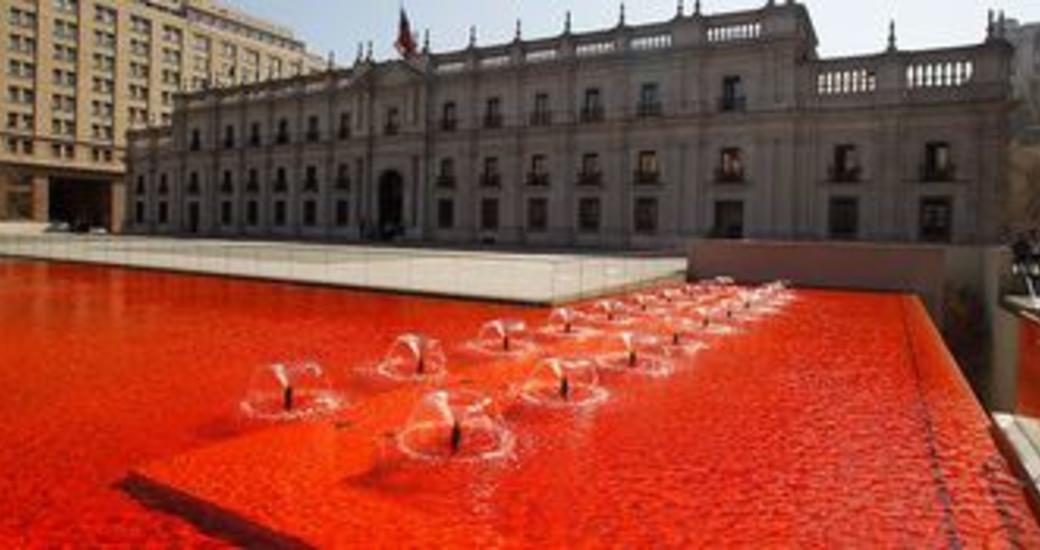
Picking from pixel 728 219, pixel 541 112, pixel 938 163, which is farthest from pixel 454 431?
pixel 541 112

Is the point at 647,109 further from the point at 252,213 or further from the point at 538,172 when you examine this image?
→ the point at 252,213

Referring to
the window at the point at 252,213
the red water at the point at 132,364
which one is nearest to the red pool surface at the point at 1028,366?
the red water at the point at 132,364

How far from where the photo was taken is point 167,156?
7238 cm

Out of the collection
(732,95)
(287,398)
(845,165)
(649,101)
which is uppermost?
(649,101)

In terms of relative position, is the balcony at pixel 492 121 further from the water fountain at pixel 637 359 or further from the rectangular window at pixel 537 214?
the water fountain at pixel 637 359

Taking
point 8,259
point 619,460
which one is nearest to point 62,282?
point 8,259

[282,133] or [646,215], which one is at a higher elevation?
[282,133]

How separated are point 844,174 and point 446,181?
24693 millimetres

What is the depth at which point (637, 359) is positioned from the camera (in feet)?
41.7

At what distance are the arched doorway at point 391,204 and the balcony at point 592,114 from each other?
1460 centimetres

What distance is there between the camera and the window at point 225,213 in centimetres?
6681

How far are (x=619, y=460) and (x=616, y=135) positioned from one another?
40261 mm

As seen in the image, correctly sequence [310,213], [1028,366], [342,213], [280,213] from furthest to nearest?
[280,213] < [310,213] < [342,213] < [1028,366]

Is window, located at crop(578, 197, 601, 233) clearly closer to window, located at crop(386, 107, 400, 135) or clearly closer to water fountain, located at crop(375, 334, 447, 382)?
window, located at crop(386, 107, 400, 135)
